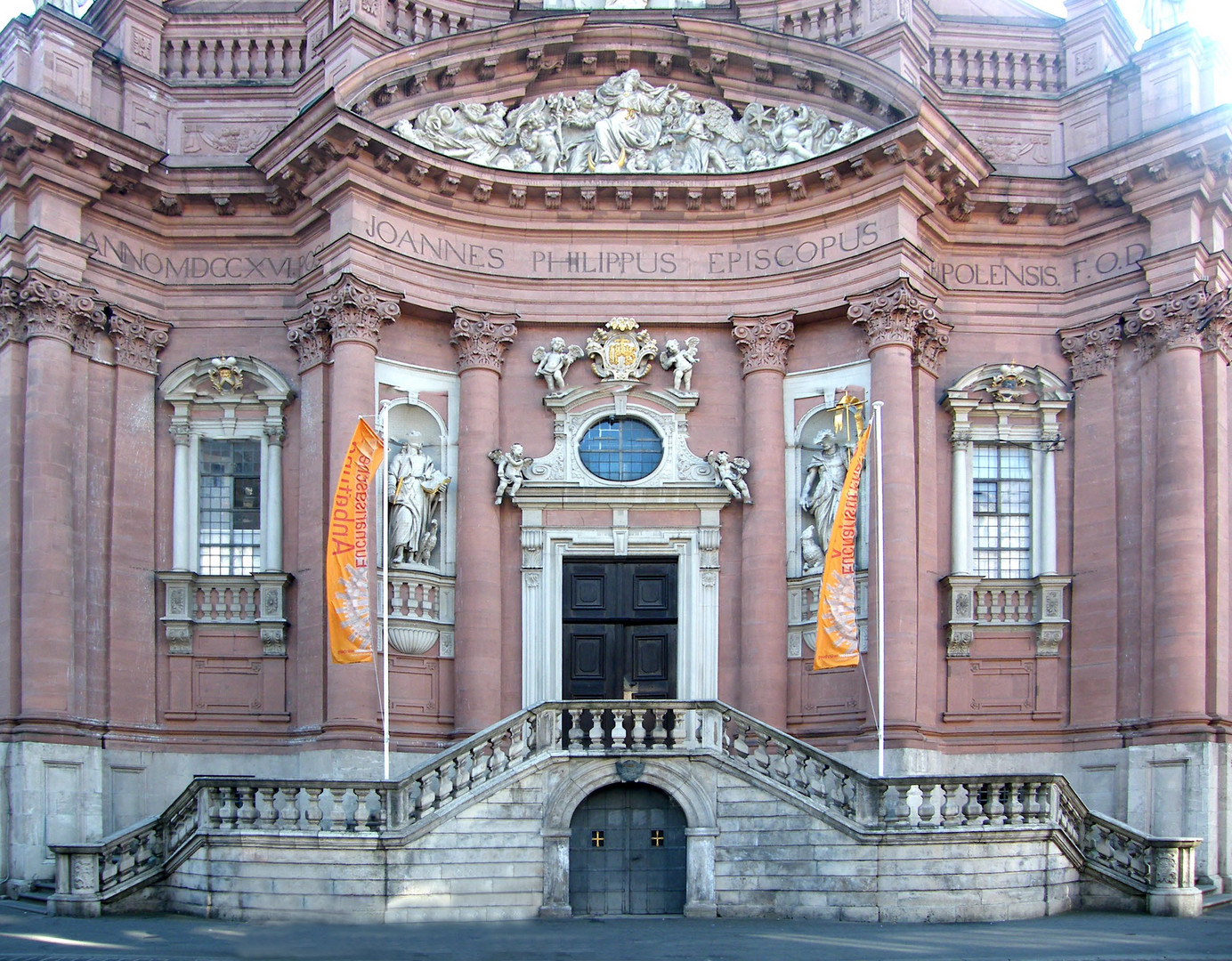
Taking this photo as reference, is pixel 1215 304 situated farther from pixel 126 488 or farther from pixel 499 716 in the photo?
pixel 126 488

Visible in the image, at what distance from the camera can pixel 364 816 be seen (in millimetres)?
20641

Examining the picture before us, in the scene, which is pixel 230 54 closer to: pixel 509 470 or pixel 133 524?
pixel 133 524

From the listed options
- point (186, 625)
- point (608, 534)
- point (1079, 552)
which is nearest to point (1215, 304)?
point (1079, 552)

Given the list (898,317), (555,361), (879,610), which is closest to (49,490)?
(555,361)

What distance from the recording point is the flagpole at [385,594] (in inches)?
914

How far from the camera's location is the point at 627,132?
2750 cm

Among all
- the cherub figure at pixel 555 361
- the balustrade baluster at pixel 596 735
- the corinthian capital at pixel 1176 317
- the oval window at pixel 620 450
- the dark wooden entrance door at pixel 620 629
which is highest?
the corinthian capital at pixel 1176 317

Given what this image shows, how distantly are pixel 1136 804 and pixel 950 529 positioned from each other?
5.17 meters

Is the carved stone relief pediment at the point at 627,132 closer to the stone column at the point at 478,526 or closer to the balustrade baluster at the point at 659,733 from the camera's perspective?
the stone column at the point at 478,526

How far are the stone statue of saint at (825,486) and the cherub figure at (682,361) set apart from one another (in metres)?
2.45

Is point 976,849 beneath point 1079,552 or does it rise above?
beneath

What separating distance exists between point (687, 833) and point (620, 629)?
5837mm

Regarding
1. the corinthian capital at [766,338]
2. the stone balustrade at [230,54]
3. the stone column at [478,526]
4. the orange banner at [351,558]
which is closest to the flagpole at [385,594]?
the orange banner at [351,558]

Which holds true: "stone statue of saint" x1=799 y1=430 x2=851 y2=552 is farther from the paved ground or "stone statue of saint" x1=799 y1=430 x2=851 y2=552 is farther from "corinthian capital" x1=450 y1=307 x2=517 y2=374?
the paved ground
